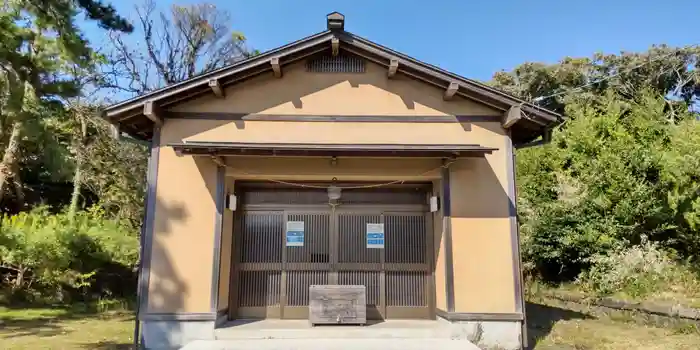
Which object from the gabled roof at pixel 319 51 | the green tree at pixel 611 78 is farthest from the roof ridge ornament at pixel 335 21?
the green tree at pixel 611 78

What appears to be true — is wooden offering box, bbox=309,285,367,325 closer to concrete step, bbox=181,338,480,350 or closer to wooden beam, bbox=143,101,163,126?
concrete step, bbox=181,338,480,350

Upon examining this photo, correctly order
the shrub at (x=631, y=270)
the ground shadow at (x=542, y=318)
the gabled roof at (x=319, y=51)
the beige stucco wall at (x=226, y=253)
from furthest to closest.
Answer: the shrub at (x=631, y=270) → the ground shadow at (x=542, y=318) → the beige stucco wall at (x=226, y=253) → the gabled roof at (x=319, y=51)

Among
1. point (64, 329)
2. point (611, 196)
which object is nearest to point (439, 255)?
point (611, 196)

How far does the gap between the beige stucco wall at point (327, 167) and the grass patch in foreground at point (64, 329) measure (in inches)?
69.8

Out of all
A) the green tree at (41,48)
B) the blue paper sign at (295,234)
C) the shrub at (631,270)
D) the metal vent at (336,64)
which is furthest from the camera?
the shrub at (631,270)

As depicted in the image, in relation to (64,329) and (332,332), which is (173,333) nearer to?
(332,332)

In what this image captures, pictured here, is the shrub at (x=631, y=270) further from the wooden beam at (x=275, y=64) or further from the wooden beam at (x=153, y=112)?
the wooden beam at (x=153, y=112)

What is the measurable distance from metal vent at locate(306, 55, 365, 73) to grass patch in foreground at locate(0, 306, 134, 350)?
227 inches

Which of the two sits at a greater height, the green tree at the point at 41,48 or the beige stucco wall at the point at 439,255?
the green tree at the point at 41,48

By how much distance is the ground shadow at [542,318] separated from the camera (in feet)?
26.4

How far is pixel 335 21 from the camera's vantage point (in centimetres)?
780

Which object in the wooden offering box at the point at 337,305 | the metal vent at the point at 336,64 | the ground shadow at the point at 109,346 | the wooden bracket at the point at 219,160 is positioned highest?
the metal vent at the point at 336,64

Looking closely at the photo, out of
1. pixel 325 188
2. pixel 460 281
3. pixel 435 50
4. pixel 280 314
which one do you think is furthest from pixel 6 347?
pixel 435 50

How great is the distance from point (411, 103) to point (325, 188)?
221 centimetres
